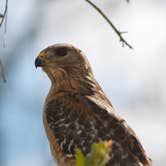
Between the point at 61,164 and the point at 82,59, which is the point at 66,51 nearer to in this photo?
the point at 82,59

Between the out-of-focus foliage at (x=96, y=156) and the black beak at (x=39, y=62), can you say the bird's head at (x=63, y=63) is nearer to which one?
the black beak at (x=39, y=62)

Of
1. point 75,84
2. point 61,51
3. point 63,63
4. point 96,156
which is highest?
point 96,156

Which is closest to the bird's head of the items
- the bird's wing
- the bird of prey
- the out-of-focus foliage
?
the bird of prey

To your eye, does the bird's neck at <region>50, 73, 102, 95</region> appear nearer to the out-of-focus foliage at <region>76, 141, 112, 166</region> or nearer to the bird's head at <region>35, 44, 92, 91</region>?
the bird's head at <region>35, 44, 92, 91</region>

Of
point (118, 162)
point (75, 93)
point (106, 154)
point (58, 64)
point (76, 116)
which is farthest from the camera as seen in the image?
point (58, 64)

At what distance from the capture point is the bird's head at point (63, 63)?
551 centimetres

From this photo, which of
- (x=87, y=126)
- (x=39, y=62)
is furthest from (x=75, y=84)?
(x=87, y=126)

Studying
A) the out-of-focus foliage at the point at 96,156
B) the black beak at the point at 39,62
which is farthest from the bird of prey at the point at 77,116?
the out-of-focus foliage at the point at 96,156

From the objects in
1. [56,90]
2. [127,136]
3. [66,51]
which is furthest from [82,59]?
[127,136]

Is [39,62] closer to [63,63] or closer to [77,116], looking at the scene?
[63,63]

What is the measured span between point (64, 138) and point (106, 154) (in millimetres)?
3958

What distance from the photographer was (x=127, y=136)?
433cm

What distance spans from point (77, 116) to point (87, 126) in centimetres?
22

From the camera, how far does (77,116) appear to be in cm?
478
